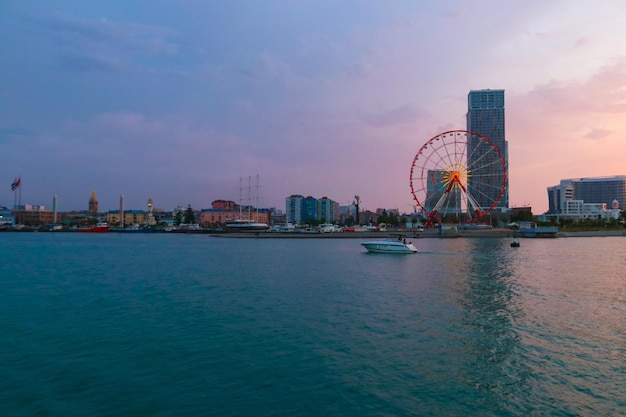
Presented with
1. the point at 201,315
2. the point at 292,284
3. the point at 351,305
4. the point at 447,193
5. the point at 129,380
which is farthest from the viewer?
the point at 447,193

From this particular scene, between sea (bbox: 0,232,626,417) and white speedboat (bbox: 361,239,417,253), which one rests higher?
white speedboat (bbox: 361,239,417,253)

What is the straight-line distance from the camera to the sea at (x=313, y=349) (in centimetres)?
970

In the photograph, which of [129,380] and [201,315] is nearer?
[129,380]

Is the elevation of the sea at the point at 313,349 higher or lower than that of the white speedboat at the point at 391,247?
lower

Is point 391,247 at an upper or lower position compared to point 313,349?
upper

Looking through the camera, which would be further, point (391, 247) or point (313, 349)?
point (391, 247)

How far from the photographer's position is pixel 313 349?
13.4 meters

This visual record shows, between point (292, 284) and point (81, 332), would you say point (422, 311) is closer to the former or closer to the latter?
point (292, 284)

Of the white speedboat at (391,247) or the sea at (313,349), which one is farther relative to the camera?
the white speedboat at (391,247)

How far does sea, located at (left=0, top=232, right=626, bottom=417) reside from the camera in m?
9.70

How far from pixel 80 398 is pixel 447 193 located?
86.2 metres

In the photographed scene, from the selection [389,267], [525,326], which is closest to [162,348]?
[525,326]

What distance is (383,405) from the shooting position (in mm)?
9500

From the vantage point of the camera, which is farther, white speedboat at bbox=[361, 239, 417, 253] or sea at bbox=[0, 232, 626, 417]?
white speedboat at bbox=[361, 239, 417, 253]
